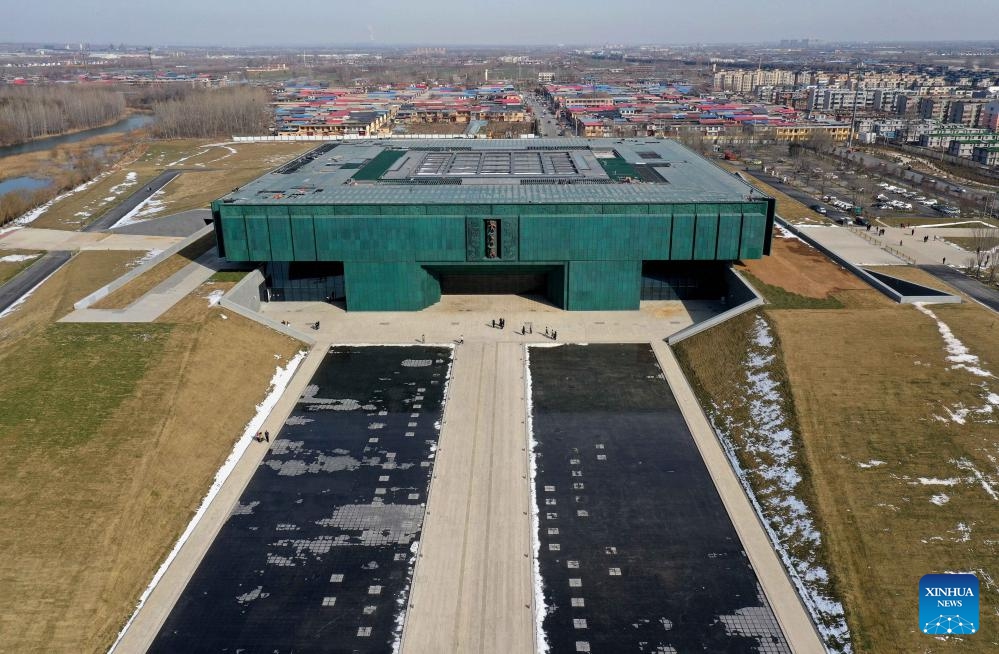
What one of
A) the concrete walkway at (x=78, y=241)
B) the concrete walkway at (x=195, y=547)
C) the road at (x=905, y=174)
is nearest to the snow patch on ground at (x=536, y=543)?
the concrete walkway at (x=195, y=547)

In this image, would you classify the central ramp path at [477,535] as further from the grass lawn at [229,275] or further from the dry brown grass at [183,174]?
the dry brown grass at [183,174]

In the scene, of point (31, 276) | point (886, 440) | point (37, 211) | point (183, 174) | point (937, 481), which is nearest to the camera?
point (937, 481)

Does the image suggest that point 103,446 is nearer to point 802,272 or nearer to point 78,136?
point 802,272

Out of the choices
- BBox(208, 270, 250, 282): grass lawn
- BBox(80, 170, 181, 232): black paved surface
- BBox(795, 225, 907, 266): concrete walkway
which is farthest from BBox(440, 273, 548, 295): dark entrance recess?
BBox(80, 170, 181, 232): black paved surface

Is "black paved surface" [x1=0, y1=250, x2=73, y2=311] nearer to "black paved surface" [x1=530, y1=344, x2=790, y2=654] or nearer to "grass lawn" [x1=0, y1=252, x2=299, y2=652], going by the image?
"grass lawn" [x1=0, y1=252, x2=299, y2=652]

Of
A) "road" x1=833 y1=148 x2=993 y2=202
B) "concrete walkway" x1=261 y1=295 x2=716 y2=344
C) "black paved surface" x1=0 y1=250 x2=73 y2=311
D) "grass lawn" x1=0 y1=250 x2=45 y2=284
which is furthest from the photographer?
"road" x1=833 y1=148 x2=993 y2=202

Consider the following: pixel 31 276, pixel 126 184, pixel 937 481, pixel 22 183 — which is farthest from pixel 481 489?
pixel 22 183

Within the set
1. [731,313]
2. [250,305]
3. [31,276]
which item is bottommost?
[250,305]

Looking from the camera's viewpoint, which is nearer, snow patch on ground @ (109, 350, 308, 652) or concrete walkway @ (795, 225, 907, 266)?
snow patch on ground @ (109, 350, 308, 652)
